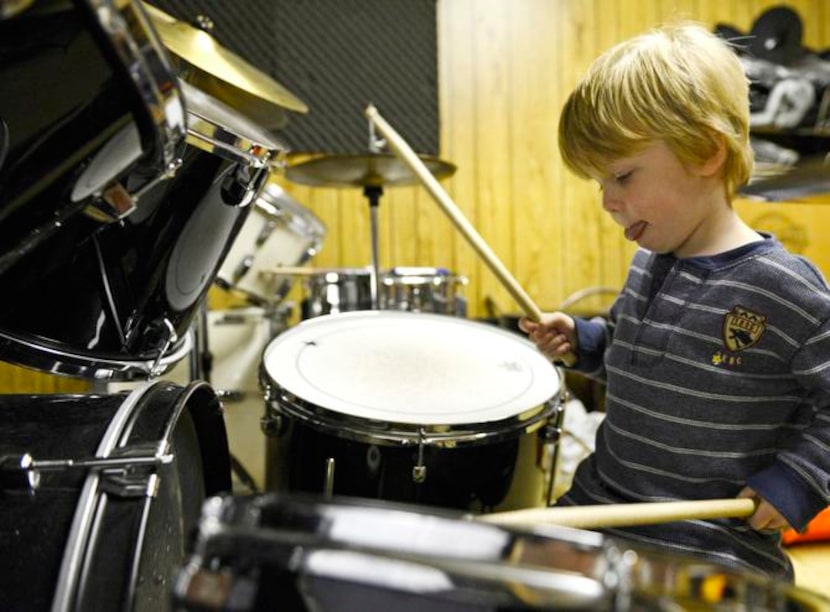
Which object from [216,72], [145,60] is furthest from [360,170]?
[145,60]

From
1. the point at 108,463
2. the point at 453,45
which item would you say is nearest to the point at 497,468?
the point at 108,463

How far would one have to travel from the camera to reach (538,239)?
8.31 feet

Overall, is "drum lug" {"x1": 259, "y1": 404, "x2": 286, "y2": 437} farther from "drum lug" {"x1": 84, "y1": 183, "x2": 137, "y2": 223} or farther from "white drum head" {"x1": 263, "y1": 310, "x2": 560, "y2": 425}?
"drum lug" {"x1": 84, "y1": 183, "x2": 137, "y2": 223}

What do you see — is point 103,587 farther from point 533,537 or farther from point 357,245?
point 357,245

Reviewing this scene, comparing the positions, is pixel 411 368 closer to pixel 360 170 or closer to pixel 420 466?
pixel 420 466

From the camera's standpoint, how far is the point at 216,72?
44.6 inches

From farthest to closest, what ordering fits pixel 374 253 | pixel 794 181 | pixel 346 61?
1. pixel 346 61
2. pixel 374 253
3. pixel 794 181

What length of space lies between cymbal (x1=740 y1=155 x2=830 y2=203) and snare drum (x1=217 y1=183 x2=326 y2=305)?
995 mm

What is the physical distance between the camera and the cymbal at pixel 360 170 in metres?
1.51

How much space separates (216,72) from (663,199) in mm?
785

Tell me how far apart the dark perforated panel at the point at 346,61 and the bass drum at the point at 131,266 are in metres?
1.53

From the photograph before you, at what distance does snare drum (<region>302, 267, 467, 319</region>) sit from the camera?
1.55 metres

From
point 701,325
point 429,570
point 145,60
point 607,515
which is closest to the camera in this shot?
point 429,570

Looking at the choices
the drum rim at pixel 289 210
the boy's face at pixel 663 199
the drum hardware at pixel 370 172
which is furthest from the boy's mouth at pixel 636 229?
the drum rim at pixel 289 210
